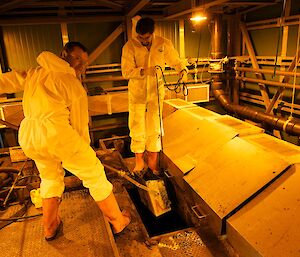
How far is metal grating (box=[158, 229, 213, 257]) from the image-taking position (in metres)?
2.00

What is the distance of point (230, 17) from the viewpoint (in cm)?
518

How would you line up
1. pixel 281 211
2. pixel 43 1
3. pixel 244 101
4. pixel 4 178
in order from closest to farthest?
1. pixel 281 211
2. pixel 4 178
3. pixel 43 1
4. pixel 244 101

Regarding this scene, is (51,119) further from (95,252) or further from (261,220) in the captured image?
(261,220)

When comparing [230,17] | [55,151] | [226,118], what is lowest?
[226,118]

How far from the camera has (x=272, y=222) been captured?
1.60 metres

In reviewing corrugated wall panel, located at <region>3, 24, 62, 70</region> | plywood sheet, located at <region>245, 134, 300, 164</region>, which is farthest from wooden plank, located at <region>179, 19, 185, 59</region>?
plywood sheet, located at <region>245, 134, 300, 164</region>

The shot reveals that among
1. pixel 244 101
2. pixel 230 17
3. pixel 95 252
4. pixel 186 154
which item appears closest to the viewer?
pixel 95 252

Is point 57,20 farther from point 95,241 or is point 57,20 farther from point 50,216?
point 95,241

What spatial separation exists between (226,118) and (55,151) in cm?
216

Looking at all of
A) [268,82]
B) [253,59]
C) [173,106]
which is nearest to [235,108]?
[268,82]

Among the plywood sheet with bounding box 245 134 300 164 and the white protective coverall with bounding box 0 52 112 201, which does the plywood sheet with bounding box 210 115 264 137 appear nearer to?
the plywood sheet with bounding box 245 134 300 164

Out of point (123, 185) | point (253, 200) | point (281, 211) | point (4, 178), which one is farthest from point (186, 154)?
point (4, 178)

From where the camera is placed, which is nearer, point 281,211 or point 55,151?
point 281,211

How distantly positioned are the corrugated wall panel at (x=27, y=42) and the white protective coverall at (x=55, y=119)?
9.39 feet
